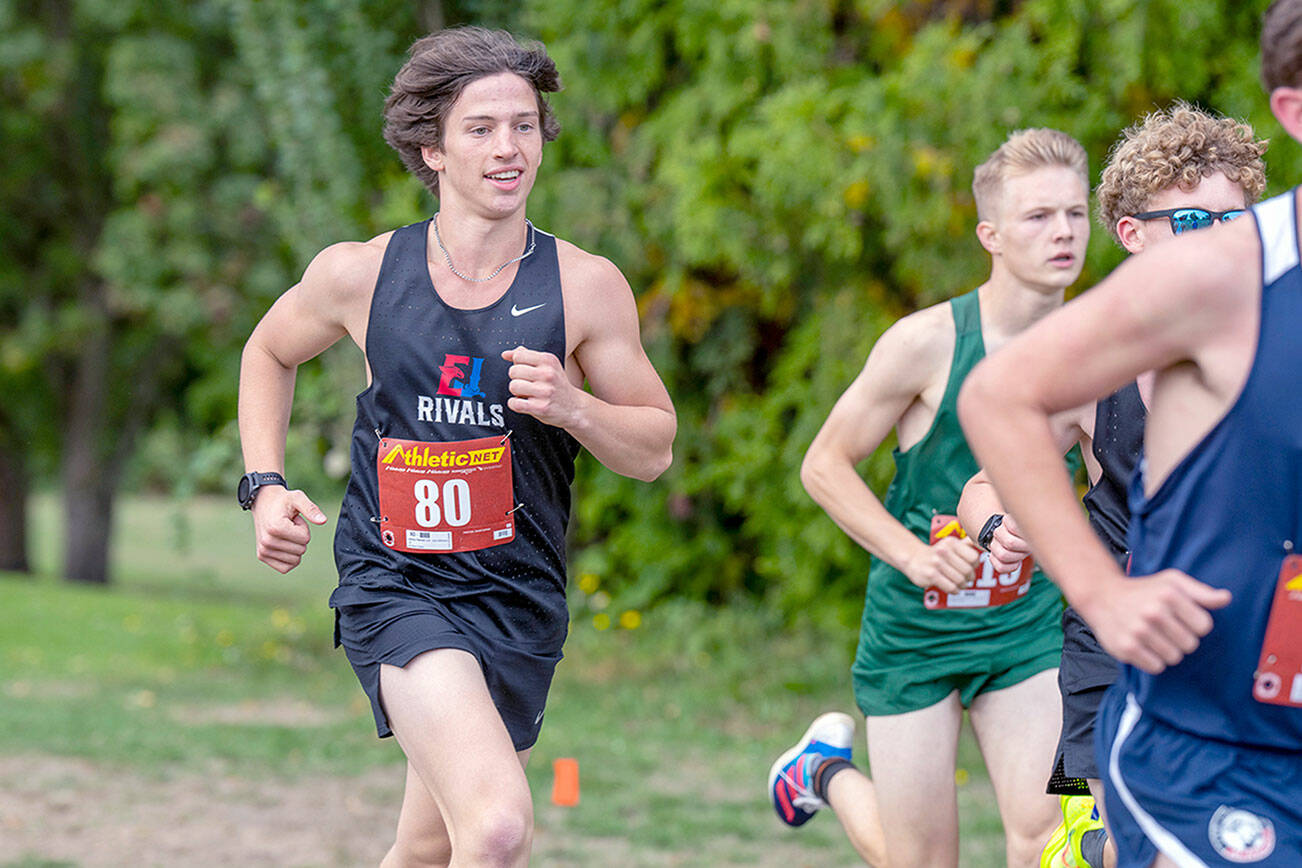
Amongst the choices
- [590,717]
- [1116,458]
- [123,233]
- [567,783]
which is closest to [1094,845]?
[1116,458]

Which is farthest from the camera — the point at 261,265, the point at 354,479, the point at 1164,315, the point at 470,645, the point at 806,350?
the point at 261,265

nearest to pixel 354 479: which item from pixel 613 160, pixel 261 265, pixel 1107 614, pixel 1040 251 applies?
pixel 1040 251

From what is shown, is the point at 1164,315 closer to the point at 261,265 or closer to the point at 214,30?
the point at 261,265

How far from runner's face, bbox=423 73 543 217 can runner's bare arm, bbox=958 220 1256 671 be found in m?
1.64

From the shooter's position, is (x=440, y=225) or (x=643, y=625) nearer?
(x=440, y=225)

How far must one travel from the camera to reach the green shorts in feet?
12.8

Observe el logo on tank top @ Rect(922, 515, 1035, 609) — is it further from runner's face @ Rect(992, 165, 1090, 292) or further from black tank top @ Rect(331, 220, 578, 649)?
black tank top @ Rect(331, 220, 578, 649)

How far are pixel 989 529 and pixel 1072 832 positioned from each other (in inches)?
30.8

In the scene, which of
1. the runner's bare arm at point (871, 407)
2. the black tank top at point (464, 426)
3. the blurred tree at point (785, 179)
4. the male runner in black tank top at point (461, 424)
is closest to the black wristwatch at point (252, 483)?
the male runner in black tank top at point (461, 424)

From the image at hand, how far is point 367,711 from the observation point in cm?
867

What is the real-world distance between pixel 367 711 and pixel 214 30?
34.3ft

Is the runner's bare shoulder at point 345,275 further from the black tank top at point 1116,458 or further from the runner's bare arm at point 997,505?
the black tank top at point 1116,458

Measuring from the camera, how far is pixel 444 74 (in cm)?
348

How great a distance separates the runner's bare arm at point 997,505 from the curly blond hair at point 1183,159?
46 centimetres
